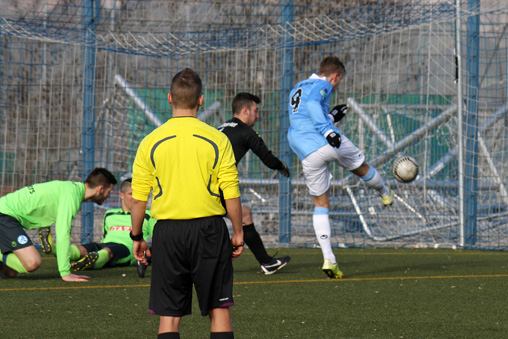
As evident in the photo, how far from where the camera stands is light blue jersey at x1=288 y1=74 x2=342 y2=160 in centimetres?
699

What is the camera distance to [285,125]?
11266 millimetres

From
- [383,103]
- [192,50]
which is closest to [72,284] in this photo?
[192,50]

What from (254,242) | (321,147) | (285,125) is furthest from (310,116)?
(285,125)

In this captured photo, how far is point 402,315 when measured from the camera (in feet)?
16.7

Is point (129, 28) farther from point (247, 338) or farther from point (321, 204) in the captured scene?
point (247, 338)

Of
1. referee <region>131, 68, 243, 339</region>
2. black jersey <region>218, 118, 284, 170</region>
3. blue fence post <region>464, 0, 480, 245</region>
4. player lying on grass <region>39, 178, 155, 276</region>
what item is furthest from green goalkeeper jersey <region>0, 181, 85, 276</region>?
blue fence post <region>464, 0, 480, 245</region>

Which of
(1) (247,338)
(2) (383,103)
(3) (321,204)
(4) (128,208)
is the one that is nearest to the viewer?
(1) (247,338)

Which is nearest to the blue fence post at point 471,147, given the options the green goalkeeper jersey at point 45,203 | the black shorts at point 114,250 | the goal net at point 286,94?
the goal net at point 286,94

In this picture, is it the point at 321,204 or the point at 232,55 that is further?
the point at 232,55

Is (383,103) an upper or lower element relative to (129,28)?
lower

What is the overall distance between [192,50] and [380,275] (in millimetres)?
5497

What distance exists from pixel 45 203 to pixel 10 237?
1.41 ft

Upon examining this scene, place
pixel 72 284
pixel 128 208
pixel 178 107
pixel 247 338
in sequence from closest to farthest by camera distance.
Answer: pixel 178 107
pixel 247 338
pixel 72 284
pixel 128 208

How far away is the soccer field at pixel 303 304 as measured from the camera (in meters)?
4.59
